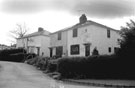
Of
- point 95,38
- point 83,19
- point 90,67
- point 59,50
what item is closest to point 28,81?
point 90,67

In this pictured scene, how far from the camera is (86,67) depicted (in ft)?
60.0

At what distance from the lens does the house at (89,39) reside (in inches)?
1075

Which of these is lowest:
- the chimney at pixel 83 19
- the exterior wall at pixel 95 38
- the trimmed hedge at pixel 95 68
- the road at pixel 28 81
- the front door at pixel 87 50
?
the road at pixel 28 81

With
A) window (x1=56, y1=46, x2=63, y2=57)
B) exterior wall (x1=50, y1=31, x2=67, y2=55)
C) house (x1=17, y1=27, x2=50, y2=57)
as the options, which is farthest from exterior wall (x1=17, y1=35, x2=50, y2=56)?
window (x1=56, y1=46, x2=63, y2=57)

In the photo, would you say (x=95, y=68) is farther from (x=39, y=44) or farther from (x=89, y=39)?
(x=39, y=44)

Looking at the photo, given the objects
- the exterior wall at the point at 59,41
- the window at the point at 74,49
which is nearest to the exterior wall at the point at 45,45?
the exterior wall at the point at 59,41

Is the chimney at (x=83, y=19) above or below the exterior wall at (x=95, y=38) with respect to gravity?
above

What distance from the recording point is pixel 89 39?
27344 millimetres

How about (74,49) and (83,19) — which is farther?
(83,19)

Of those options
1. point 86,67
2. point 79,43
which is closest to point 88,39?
→ point 79,43

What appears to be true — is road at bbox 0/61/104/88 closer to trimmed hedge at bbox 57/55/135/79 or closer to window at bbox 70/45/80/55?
trimmed hedge at bbox 57/55/135/79

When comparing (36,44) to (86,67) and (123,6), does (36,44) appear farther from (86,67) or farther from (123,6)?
(123,6)

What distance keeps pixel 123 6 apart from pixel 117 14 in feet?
10.6

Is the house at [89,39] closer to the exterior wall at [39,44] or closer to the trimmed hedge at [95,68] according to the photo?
the trimmed hedge at [95,68]
